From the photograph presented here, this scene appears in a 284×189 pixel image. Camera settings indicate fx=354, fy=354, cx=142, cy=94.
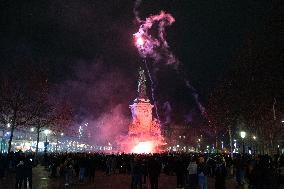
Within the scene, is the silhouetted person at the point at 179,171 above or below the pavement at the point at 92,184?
above

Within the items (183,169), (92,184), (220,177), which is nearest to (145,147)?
(92,184)

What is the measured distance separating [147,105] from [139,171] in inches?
2640

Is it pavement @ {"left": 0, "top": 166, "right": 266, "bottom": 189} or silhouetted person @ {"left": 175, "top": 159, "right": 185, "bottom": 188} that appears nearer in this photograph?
silhouetted person @ {"left": 175, "top": 159, "right": 185, "bottom": 188}

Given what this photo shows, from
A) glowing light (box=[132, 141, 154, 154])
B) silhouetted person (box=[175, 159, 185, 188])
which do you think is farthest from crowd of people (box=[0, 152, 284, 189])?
glowing light (box=[132, 141, 154, 154])

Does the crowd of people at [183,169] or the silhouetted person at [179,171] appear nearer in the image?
the crowd of people at [183,169]

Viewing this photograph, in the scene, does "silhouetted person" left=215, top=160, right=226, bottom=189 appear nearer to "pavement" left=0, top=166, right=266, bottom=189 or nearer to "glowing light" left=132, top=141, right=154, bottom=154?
"pavement" left=0, top=166, right=266, bottom=189

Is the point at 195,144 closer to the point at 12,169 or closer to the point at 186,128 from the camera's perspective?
the point at 186,128

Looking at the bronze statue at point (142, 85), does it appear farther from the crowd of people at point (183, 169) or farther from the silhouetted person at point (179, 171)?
the silhouetted person at point (179, 171)

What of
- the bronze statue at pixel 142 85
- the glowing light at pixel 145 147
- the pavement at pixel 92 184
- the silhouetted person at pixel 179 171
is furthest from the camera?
the bronze statue at pixel 142 85

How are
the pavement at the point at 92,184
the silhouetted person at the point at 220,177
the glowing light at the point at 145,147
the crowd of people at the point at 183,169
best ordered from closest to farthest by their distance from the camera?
the crowd of people at the point at 183,169
the silhouetted person at the point at 220,177
the pavement at the point at 92,184
the glowing light at the point at 145,147

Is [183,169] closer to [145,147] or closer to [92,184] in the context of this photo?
[92,184]

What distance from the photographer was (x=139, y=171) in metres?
22.0

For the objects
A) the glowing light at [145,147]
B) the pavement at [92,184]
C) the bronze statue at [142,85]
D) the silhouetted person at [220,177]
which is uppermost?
the bronze statue at [142,85]

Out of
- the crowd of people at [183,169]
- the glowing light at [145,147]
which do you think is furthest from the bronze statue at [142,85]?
the crowd of people at [183,169]
